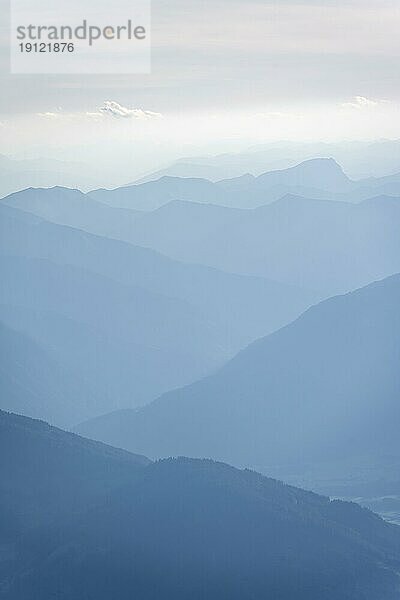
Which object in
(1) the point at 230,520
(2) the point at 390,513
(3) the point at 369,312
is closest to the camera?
(1) the point at 230,520

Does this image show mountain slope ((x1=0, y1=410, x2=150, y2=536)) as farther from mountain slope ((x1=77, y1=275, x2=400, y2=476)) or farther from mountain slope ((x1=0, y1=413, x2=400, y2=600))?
mountain slope ((x1=77, y1=275, x2=400, y2=476))

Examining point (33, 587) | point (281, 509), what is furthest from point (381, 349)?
point (33, 587)

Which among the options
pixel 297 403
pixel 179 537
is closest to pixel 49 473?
pixel 179 537

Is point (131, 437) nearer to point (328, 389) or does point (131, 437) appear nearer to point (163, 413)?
point (163, 413)

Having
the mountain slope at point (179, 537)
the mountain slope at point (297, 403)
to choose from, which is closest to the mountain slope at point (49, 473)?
the mountain slope at point (179, 537)

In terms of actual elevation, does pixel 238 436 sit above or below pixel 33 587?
below

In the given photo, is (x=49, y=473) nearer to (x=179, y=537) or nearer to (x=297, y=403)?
(x=179, y=537)

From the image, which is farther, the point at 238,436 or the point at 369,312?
the point at 369,312
